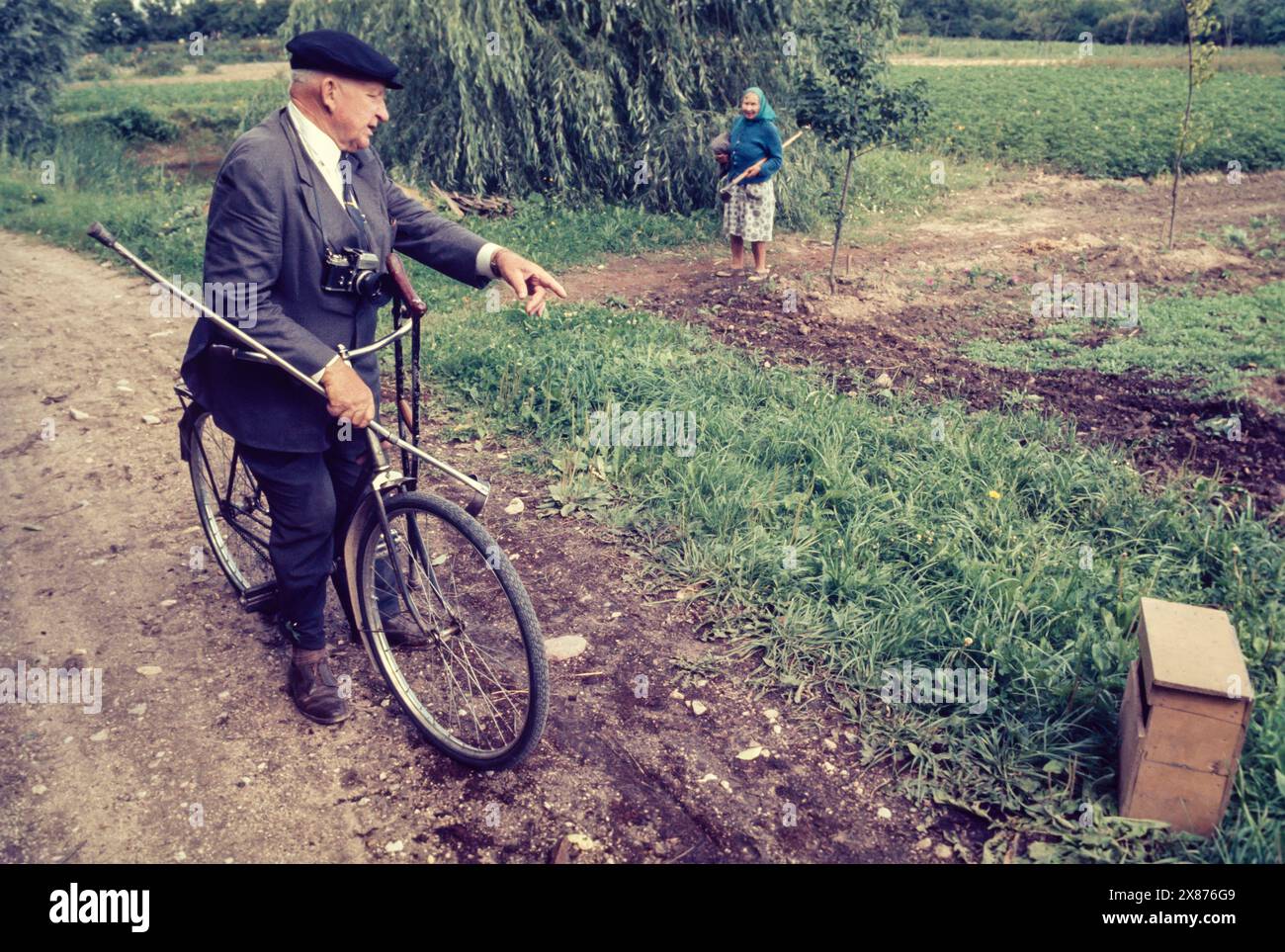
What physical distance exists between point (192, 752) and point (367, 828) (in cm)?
76

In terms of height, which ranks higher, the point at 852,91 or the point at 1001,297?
the point at 852,91

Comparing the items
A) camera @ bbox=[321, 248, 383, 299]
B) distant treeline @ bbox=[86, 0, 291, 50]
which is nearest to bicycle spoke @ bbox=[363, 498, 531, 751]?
camera @ bbox=[321, 248, 383, 299]

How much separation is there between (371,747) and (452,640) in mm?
449

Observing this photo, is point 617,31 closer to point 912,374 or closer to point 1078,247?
point 1078,247

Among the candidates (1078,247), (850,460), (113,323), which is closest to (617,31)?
(1078,247)

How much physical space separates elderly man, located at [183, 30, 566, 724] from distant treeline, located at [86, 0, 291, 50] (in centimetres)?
5143

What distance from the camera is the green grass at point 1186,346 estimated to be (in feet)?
22.3

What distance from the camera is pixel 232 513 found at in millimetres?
4043

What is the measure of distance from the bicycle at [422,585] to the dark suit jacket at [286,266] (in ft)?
0.29

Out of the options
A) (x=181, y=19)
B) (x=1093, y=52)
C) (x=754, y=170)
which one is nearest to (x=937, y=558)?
(x=754, y=170)

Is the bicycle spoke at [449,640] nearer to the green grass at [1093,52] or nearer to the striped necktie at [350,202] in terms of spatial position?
the striped necktie at [350,202]

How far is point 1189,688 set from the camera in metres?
2.71

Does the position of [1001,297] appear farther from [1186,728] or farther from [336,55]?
[336,55]

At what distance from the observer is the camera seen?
122 inches
